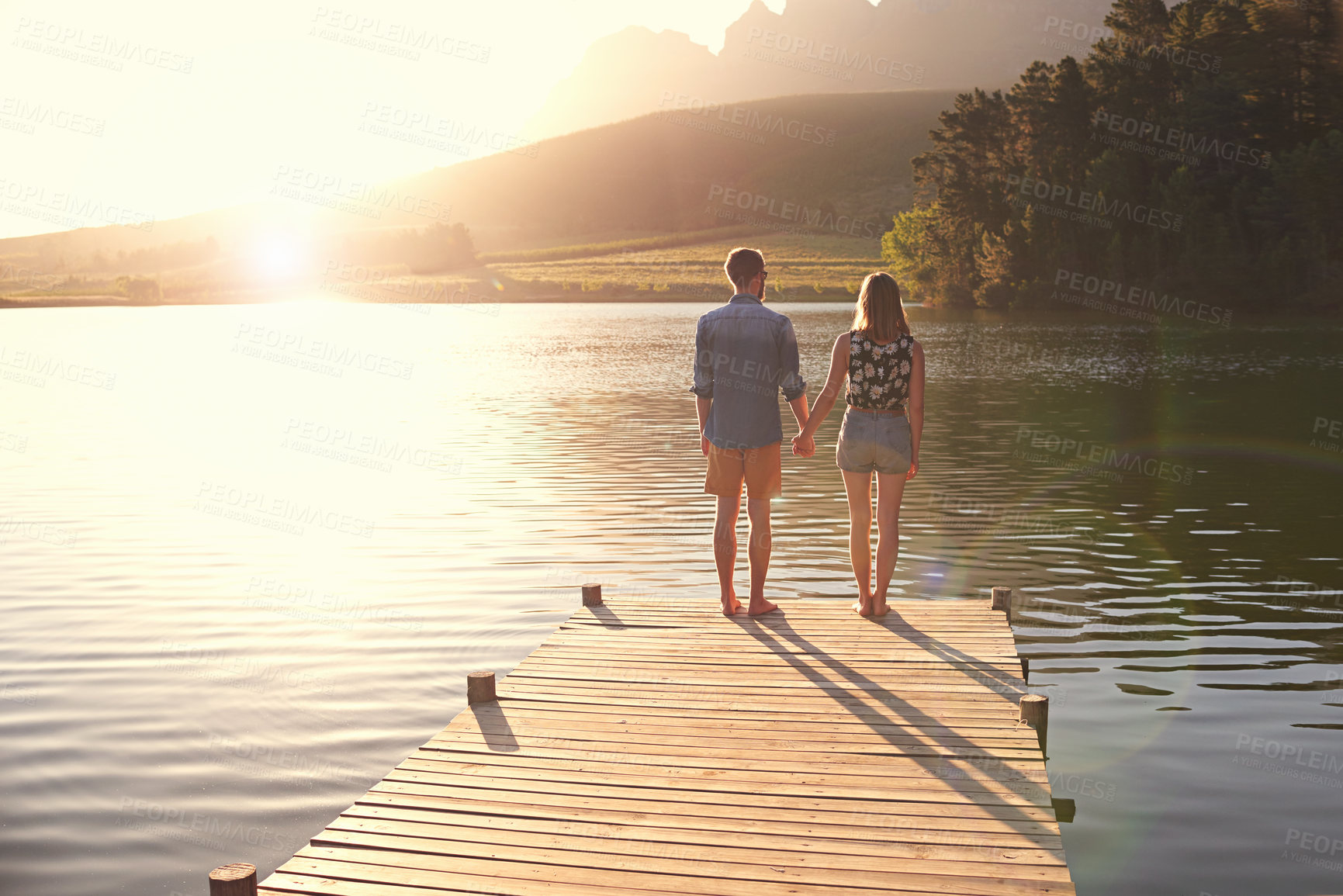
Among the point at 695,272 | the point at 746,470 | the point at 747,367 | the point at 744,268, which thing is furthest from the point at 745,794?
the point at 695,272

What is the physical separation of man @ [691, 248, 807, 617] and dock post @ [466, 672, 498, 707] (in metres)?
2.22

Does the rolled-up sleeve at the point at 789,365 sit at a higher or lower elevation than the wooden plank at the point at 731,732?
higher

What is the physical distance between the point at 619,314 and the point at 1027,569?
83717 millimetres

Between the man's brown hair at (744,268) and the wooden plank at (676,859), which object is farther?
the man's brown hair at (744,268)

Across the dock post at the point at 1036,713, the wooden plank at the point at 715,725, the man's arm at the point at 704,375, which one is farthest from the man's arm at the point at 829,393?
the dock post at the point at 1036,713

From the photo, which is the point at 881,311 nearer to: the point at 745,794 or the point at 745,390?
the point at 745,390

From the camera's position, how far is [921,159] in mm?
90250

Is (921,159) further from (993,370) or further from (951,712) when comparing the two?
(951,712)

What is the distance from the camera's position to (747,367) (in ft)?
26.4

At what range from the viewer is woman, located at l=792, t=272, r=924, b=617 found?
794 centimetres

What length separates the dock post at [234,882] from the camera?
159 inches

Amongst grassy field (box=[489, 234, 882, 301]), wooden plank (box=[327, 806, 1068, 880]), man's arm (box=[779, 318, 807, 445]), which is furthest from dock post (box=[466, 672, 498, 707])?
grassy field (box=[489, 234, 882, 301])

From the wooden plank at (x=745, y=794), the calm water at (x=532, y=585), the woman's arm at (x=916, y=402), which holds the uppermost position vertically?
the woman's arm at (x=916, y=402)

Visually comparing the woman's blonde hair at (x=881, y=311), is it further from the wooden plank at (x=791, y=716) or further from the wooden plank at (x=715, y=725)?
the wooden plank at (x=715, y=725)
